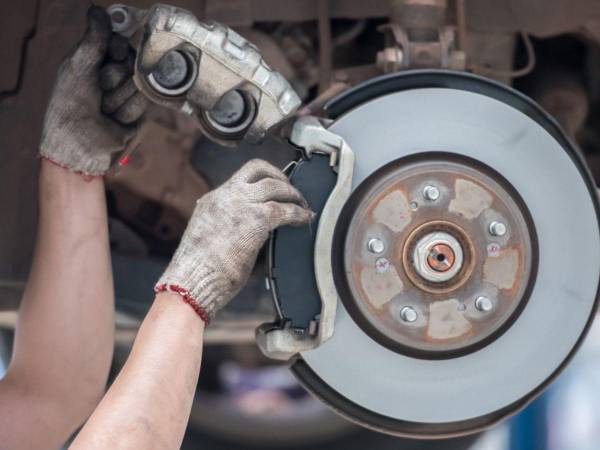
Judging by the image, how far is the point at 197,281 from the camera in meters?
0.93

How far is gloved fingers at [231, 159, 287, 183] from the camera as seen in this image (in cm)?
94

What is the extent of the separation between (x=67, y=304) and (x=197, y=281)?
279 mm

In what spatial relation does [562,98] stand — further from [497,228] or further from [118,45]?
[118,45]

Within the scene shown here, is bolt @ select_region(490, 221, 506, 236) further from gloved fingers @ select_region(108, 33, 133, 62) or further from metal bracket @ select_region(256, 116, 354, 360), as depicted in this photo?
gloved fingers @ select_region(108, 33, 133, 62)

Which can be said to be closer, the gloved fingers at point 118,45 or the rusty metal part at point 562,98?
the gloved fingers at point 118,45

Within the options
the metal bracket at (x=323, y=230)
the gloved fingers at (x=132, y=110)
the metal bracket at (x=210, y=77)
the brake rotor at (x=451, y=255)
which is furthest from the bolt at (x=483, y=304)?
the gloved fingers at (x=132, y=110)

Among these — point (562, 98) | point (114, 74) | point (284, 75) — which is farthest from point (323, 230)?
point (562, 98)

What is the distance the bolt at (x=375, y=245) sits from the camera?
0.97 m

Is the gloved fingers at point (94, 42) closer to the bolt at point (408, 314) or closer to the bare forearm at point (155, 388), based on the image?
the bare forearm at point (155, 388)

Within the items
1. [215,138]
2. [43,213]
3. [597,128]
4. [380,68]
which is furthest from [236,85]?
[597,128]

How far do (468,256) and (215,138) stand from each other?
0.24 metres

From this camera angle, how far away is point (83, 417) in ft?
3.99

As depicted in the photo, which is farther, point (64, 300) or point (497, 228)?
point (64, 300)

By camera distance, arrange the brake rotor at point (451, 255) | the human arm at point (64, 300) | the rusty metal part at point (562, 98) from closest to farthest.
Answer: the brake rotor at point (451, 255) < the human arm at point (64, 300) < the rusty metal part at point (562, 98)
